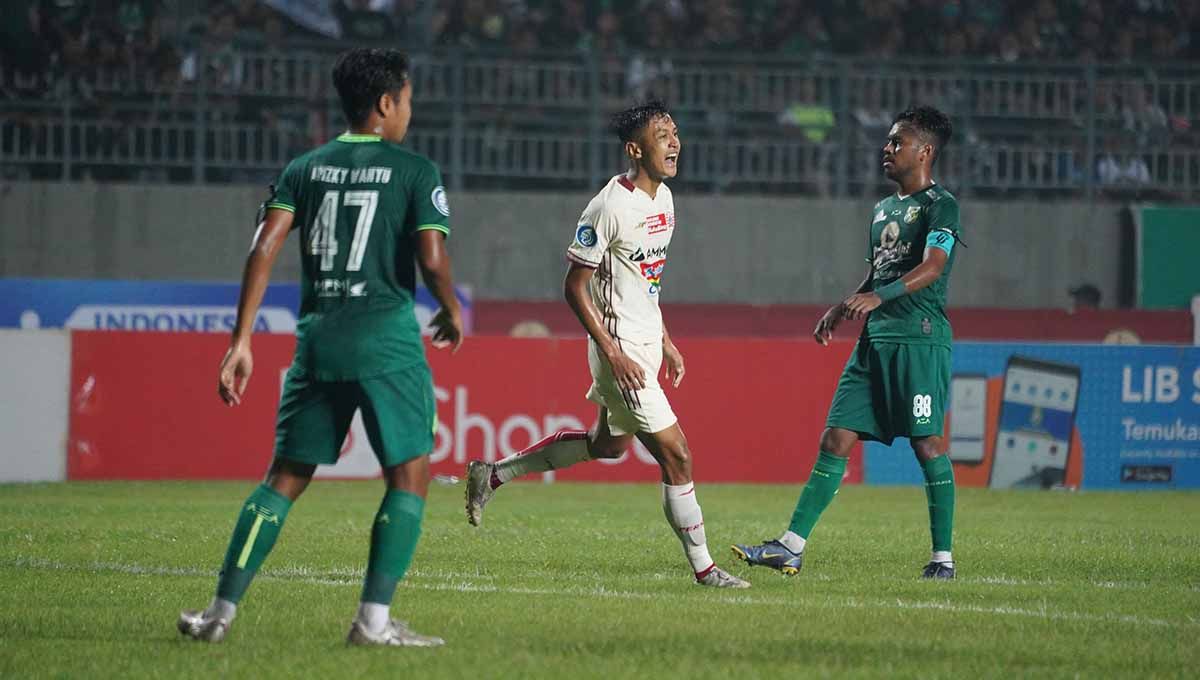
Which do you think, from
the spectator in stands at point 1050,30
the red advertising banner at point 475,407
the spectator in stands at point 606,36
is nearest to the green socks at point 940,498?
the red advertising banner at point 475,407

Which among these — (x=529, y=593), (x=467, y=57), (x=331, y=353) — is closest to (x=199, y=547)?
(x=529, y=593)

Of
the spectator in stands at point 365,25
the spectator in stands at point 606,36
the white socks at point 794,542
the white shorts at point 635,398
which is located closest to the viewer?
the white shorts at point 635,398

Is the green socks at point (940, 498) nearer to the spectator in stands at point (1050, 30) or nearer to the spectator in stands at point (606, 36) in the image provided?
the spectator in stands at point (606, 36)

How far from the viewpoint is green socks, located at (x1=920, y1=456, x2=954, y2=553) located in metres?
8.67

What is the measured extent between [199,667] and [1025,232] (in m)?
16.9

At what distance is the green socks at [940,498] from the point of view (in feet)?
28.5

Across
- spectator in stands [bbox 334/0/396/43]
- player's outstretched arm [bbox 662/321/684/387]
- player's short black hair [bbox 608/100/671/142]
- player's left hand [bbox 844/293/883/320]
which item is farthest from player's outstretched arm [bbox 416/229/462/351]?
spectator in stands [bbox 334/0/396/43]

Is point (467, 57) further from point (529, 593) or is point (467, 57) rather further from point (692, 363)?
point (529, 593)

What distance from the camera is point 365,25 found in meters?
21.0

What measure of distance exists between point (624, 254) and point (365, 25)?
13.7 metres

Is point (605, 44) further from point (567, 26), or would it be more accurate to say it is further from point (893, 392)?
point (893, 392)

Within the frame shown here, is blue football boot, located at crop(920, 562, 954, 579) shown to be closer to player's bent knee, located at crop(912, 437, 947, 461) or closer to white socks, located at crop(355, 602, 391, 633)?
player's bent knee, located at crop(912, 437, 947, 461)

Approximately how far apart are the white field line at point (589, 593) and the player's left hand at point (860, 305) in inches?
57.1

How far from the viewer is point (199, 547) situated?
966 centimetres
